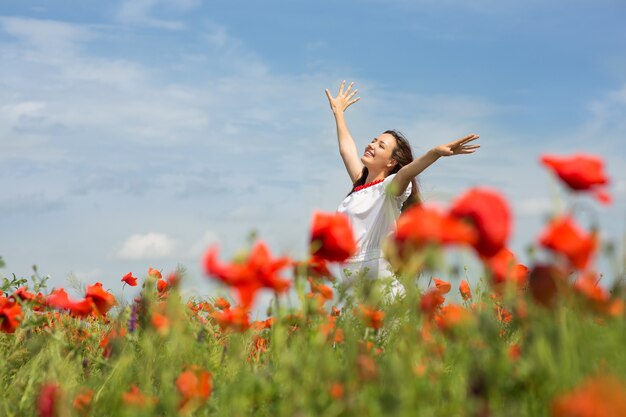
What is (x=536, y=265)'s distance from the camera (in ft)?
6.86

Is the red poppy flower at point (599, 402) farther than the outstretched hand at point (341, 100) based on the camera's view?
No

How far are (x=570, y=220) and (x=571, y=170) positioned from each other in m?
0.24

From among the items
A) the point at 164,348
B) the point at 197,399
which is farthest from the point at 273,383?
the point at 164,348

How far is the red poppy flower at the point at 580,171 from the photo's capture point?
2160 millimetres

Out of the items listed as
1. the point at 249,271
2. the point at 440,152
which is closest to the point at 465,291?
the point at 440,152

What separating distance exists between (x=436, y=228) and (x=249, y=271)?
1.87 feet

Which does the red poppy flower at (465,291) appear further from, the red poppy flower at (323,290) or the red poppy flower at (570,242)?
the red poppy flower at (570,242)

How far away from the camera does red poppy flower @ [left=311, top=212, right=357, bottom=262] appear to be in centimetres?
230

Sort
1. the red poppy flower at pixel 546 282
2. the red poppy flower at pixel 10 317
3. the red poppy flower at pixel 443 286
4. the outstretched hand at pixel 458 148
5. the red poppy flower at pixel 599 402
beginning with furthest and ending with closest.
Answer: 1. the outstretched hand at pixel 458 148
2. the red poppy flower at pixel 443 286
3. the red poppy flower at pixel 10 317
4. the red poppy flower at pixel 546 282
5. the red poppy flower at pixel 599 402

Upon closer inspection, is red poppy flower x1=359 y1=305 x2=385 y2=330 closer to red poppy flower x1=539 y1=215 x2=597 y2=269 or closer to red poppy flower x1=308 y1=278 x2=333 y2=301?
red poppy flower x1=308 y1=278 x2=333 y2=301

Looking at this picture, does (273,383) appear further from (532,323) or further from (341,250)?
(532,323)

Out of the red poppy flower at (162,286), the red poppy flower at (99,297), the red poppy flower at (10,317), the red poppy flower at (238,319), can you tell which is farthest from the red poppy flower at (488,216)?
the red poppy flower at (162,286)

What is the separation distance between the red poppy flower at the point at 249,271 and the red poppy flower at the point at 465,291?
7.32 ft

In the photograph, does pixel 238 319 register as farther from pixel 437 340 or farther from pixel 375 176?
pixel 375 176
